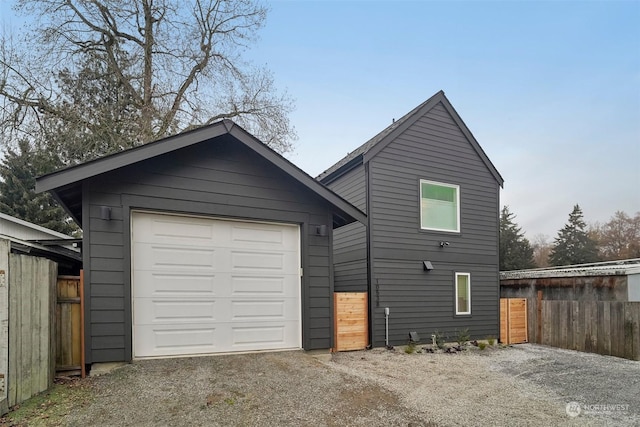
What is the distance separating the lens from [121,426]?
11.5 feet

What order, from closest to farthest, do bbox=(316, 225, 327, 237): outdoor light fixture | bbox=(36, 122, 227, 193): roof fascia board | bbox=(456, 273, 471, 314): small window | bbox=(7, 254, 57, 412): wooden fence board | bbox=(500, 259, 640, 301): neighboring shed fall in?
1. bbox=(7, 254, 57, 412): wooden fence board
2. bbox=(36, 122, 227, 193): roof fascia board
3. bbox=(316, 225, 327, 237): outdoor light fixture
4. bbox=(500, 259, 640, 301): neighboring shed
5. bbox=(456, 273, 471, 314): small window

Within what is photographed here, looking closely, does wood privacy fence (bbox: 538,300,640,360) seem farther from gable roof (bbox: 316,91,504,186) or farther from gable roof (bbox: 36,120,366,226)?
gable roof (bbox: 36,120,366,226)

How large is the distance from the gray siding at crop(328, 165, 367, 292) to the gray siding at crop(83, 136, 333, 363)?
228 cm

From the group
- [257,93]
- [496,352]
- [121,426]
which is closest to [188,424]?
[121,426]

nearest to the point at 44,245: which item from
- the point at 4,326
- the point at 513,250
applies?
the point at 4,326

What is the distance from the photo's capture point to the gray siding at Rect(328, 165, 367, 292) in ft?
29.2

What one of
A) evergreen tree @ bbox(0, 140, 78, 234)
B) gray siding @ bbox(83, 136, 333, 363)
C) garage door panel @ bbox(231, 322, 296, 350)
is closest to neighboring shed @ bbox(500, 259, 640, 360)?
gray siding @ bbox(83, 136, 333, 363)

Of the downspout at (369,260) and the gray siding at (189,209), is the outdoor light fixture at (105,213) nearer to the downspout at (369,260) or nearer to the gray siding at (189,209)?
the gray siding at (189,209)

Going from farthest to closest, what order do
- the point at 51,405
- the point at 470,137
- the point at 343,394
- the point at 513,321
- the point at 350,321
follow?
the point at 470,137
the point at 513,321
the point at 350,321
the point at 343,394
the point at 51,405

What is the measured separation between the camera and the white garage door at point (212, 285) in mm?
5422

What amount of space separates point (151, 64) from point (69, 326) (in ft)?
41.8

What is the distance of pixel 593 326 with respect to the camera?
882cm

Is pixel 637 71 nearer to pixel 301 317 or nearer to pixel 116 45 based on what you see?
pixel 301 317

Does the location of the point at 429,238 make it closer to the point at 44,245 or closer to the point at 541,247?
the point at 44,245
